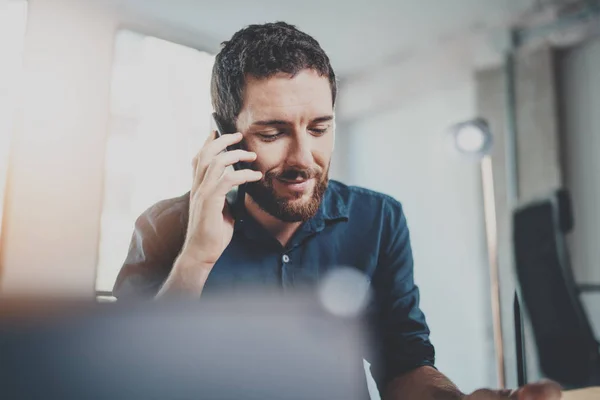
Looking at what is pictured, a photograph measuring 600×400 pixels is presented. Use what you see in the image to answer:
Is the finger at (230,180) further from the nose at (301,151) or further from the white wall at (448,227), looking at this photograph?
the white wall at (448,227)

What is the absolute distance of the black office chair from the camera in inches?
38.5

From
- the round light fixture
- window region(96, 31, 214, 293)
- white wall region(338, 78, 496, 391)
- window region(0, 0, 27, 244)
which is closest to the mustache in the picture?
window region(96, 31, 214, 293)

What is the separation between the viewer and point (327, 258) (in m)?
0.82

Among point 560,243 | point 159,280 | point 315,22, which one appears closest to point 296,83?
point 159,280

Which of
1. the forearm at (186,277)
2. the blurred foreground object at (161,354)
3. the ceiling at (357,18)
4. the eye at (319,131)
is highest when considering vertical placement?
the ceiling at (357,18)

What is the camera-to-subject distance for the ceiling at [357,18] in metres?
1.12

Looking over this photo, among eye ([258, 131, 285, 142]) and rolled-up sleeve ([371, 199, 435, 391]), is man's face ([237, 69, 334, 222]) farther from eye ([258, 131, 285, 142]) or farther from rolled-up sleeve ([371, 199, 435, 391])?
rolled-up sleeve ([371, 199, 435, 391])

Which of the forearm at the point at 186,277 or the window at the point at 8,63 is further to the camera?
the window at the point at 8,63

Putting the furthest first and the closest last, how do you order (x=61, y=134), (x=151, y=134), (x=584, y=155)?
(x=584, y=155)
(x=61, y=134)
(x=151, y=134)

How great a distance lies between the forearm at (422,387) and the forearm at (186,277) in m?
0.29


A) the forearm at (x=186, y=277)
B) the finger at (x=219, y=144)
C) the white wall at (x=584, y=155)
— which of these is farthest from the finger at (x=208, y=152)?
the white wall at (x=584, y=155)

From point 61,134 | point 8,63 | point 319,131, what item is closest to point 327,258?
point 319,131

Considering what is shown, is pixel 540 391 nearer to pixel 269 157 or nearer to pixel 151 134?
pixel 269 157

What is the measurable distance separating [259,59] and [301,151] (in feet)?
0.48
